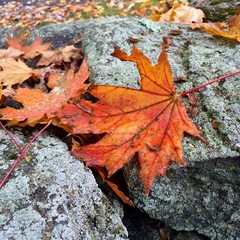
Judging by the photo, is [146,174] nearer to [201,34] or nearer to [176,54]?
[176,54]

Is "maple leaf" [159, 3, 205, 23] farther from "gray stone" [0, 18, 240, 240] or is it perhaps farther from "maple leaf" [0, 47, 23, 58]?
"maple leaf" [0, 47, 23, 58]

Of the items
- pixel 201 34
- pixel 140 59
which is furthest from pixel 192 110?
pixel 201 34

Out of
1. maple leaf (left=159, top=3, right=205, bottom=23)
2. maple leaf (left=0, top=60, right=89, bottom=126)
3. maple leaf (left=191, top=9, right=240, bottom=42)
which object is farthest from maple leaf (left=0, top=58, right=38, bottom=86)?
maple leaf (left=159, top=3, right=205, bottom=23)

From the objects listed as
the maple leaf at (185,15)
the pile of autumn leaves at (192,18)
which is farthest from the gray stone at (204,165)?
the maple leaf at (185,15)

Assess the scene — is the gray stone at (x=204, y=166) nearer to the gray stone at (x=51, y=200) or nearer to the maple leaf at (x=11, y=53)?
the gray stone at (x=51, y=200)

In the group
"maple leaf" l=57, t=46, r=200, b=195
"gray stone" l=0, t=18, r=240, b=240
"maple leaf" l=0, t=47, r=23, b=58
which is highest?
"maple leaf" l=57, t=46, r=200, b=195

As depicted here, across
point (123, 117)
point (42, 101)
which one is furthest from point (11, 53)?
point (123, 117)
